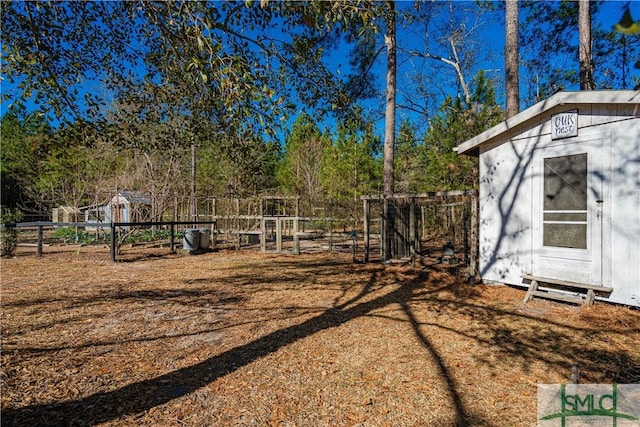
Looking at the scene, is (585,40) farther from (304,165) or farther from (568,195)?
(304,165)

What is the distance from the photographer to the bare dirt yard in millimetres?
2574

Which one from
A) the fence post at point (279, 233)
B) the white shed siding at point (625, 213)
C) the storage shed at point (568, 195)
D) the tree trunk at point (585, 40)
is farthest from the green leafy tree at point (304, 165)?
the white shed siding at point (625, 213)

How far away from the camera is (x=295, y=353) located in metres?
3.58

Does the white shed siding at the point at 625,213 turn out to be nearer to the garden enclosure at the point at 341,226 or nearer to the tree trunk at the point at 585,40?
the garden enclosure at the point at 341,226

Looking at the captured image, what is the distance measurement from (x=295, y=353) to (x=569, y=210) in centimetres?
466

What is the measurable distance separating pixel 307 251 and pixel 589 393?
1018 centimetres

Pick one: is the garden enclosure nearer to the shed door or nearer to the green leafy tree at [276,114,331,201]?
the shed door

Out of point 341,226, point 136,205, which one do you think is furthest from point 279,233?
point 136,205

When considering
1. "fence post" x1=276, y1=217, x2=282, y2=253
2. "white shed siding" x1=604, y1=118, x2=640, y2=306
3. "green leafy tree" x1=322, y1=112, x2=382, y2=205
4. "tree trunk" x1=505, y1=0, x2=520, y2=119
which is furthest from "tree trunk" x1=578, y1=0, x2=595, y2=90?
"green leafy tree" x1=322, y1=112, x2=382, y2=205

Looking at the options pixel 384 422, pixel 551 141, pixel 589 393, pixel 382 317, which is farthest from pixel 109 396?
pixel 551 141

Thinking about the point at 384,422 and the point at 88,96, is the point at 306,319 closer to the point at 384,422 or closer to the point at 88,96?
the point at 384,422

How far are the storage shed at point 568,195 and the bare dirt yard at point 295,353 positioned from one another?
51cm

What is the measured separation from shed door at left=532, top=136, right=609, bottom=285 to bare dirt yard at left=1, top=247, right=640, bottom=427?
25.1 inches

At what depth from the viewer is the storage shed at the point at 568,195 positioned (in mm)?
4770
